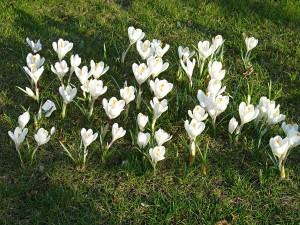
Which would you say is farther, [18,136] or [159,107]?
[159,107]

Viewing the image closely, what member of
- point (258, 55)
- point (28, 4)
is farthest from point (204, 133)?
point (28, 4)

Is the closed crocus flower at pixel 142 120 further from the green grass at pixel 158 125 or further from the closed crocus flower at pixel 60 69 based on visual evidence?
the closed crocus flower at pixel 60 69

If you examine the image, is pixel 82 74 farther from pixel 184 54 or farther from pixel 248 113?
pixel 248 113

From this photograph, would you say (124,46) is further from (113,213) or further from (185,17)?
(113,213)

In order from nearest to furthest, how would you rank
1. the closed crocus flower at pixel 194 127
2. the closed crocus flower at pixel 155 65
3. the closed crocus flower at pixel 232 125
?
the closed crocus flower at pixel 194 127, the closed crocus flower at pixel 232 125, the closed crocus flower at pixel 155 65

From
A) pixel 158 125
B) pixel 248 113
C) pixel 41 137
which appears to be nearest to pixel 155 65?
pixel 158 125

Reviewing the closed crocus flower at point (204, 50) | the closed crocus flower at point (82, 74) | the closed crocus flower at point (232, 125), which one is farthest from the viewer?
the closed crocus flower at point (204, 50)

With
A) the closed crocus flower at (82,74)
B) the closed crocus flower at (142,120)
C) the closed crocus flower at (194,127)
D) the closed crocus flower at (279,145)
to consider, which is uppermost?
the closed crocus flower at (279,145)

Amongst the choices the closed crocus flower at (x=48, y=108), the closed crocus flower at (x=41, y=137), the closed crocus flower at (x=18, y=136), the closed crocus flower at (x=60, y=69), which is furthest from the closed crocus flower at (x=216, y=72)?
the closed crocus flower at (x=18, y=136)
